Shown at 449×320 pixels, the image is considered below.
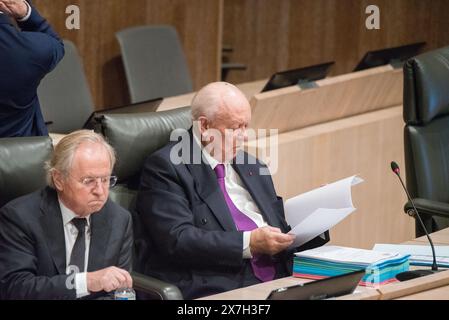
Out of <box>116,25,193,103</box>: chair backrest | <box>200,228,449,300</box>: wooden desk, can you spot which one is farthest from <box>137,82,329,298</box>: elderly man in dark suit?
<box>116,25,193,103</box>: chair backrest

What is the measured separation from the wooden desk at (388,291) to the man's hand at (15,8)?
1411 millimetres

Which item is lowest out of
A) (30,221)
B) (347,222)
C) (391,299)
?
(347,222)

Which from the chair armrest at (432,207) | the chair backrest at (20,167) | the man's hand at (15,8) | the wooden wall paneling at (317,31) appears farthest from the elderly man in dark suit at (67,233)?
the wooden wall paneling at (317,31)

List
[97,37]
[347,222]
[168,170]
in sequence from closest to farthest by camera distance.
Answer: [168,170] < [347,222] < [97,37]

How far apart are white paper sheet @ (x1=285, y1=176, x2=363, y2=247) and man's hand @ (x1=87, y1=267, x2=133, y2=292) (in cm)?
72

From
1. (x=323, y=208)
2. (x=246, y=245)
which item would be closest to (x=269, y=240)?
(x=246, y=245)

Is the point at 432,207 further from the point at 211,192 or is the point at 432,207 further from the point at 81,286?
the point at 81,286

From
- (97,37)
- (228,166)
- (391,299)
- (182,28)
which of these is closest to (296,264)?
(391,299)

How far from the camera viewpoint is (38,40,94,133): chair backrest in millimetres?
5312

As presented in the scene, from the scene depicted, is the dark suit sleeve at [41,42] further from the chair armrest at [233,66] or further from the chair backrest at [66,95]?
the chair armrest at [233,66]

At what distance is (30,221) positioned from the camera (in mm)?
Answer: 3061

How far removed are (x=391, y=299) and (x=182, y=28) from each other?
3.84 metres

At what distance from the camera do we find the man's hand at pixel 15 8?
12.7 feet

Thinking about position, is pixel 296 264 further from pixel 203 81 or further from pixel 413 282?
pixel 203 81
